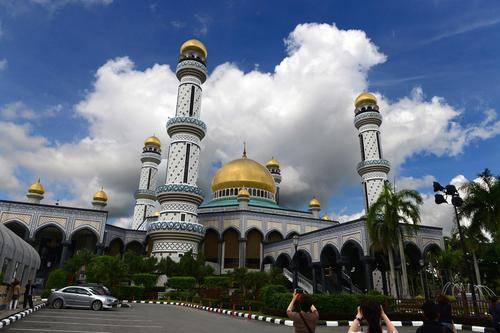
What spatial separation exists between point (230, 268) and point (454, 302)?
96.7 ft

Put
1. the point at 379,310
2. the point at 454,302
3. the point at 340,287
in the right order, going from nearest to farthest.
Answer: the point at 379,310, the point at 454,302, the point at 340,287

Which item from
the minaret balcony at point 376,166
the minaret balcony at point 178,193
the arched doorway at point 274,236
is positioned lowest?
the arched doorway at point 274,236

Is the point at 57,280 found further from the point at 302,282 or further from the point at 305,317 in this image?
the point at 305,317

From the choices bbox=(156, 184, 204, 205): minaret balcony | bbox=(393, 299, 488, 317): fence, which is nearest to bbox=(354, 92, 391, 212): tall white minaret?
bbox=(156, 184, 204, 205): minaret balcony

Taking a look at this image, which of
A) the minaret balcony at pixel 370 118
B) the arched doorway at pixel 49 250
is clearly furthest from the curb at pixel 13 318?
the minaret balcony at pixel 370 118

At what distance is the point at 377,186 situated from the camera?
127 ft

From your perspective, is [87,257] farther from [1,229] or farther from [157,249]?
[1,229]

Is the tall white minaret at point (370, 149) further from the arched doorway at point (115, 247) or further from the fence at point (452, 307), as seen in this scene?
the arched doorway at point (115, 247)

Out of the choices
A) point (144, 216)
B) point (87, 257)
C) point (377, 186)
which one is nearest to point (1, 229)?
point (87, 257)

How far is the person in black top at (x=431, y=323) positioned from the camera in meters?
3.99

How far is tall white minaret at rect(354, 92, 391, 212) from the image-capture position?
1529 inches

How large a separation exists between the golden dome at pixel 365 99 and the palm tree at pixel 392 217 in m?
17.9

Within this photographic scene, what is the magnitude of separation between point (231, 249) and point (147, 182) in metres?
16.9

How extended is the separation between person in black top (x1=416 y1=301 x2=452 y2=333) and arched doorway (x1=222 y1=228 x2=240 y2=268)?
41.0 meters
